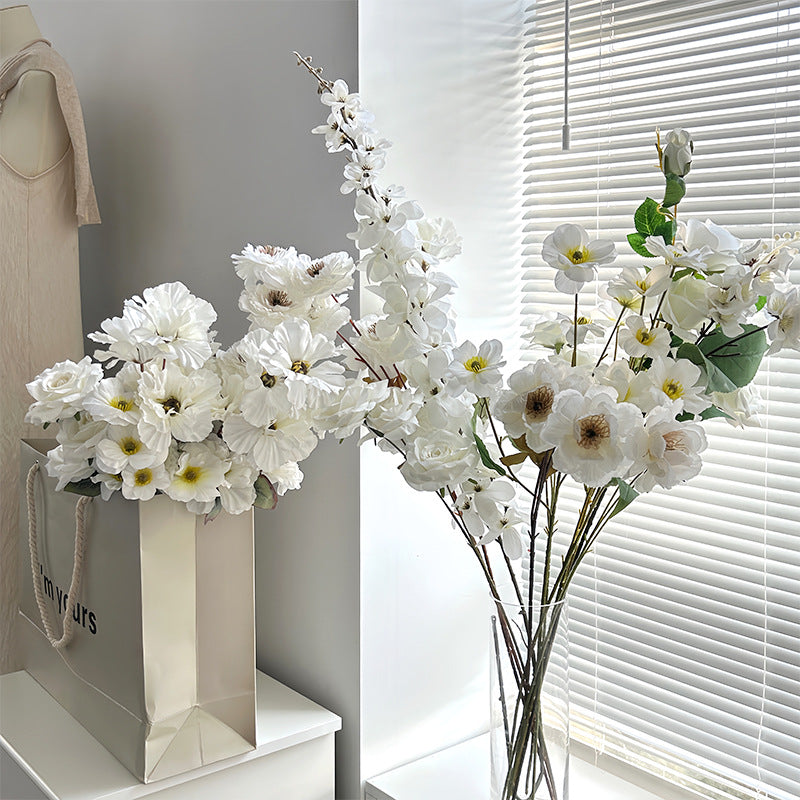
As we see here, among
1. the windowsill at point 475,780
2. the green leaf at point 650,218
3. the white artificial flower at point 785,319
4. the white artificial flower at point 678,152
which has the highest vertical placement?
the white artificial flower at point 678,152

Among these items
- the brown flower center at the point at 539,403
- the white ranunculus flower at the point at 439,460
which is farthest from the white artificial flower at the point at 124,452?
the brown flower center at the point at 539,403

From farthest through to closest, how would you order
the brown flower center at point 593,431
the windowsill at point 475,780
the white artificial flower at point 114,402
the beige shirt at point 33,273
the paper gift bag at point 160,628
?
1. the beige shirt at point 33,273
2. the windowsill at point 475,780
3. the paper gift bag at point 160,628
4. the white artificial flower at point 114,402
5. the brown flower center at point 593,431

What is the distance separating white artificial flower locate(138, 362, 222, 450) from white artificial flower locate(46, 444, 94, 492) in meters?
0.11

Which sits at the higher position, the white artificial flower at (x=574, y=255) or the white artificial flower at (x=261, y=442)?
the white artificial flower at (x=574, y=255)

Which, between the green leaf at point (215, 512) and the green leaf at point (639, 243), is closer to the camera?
the green leaf at point (639, 243)

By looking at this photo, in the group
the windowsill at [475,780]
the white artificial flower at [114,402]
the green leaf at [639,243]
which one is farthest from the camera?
the windowsill at [475,780]

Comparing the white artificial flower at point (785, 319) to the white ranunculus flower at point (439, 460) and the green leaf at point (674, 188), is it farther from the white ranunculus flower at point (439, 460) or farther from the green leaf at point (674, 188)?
the white ranunculus flower at point (439, 460)

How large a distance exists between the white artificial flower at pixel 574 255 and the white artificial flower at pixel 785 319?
0.13 meters

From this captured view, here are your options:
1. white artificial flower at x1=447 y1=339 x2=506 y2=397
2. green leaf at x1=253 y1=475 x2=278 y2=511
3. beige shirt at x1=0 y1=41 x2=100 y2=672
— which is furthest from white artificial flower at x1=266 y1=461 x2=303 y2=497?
beige shirt at x1=0 y1=41 x2=100 y2=672

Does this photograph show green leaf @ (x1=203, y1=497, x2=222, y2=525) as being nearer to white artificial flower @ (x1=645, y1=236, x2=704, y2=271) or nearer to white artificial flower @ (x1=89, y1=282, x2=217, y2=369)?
white artificial flower @ (x1=89, y1=282, x2=217, y2=369)

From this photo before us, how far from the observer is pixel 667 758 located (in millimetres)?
1174

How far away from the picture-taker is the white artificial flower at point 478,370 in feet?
2.41

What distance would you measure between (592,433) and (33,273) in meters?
1.15

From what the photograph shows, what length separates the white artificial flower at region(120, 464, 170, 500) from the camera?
0.90 meters
